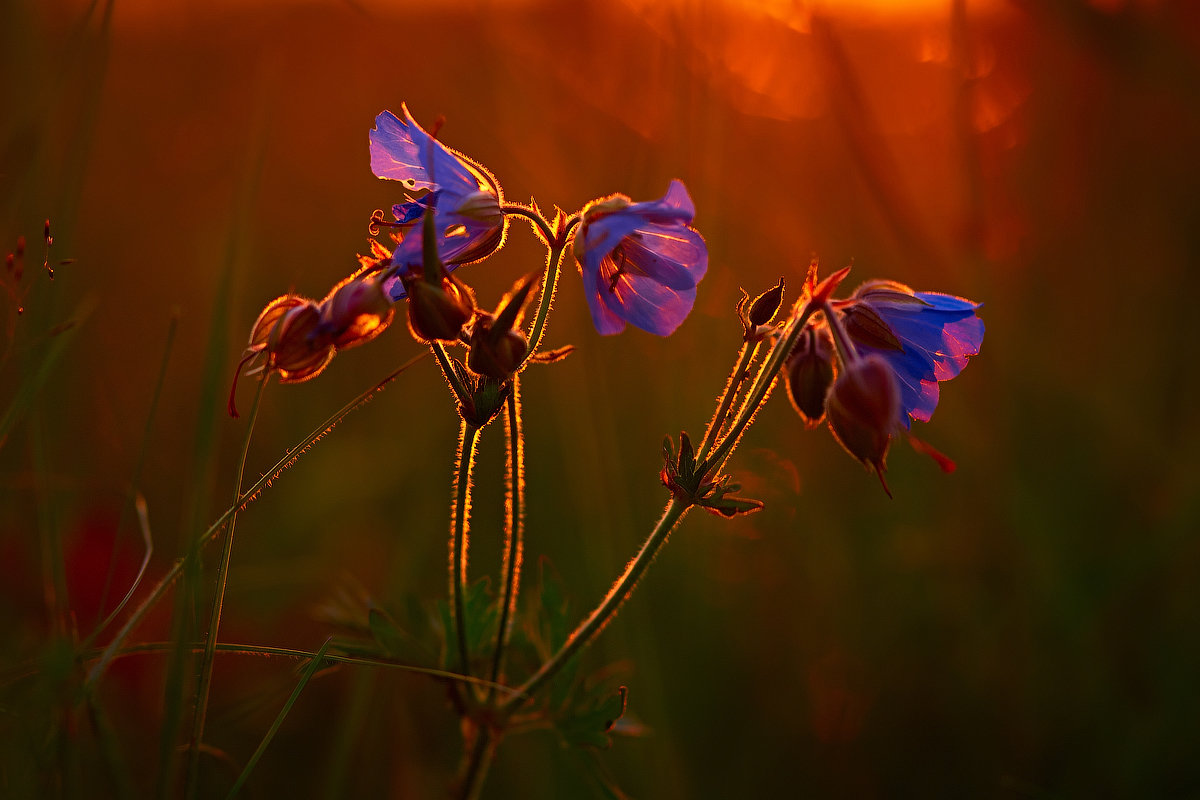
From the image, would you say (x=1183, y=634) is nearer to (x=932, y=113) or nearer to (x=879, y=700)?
(x=879, y=700)

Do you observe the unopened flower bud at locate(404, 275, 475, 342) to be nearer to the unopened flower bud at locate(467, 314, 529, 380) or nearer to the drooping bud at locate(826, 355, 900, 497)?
the unopened flower bud at locate(467, 314, 529, 380)

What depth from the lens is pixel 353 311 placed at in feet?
5.32

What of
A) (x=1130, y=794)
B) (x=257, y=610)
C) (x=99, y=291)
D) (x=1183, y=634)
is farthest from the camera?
(x=99, y=291)

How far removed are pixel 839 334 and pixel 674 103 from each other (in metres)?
2.20

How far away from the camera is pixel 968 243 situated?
368 centimetres

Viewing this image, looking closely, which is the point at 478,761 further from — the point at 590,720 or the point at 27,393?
the point at 27,393

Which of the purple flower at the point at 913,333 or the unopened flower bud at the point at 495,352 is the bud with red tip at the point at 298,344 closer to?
the unopened flower bud at the point at 495,352

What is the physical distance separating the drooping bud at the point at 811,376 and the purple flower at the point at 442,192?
0.65m

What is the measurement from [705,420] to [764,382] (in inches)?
65.2

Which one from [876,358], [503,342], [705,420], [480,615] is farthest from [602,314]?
[705,420]

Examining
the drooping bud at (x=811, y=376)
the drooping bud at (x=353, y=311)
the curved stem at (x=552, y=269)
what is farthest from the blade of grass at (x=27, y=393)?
the drooping bud at (x=811, y=376)

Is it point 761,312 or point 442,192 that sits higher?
point 442,192

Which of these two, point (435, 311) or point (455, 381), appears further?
point (455, 381)

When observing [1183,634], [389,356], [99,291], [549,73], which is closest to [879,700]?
[1183,634]
